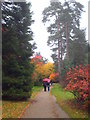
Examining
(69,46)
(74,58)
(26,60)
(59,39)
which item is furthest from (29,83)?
(59,39)

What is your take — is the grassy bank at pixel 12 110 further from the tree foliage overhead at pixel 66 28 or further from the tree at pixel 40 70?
the tree at pixel 40 70

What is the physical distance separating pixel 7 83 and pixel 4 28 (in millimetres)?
3637

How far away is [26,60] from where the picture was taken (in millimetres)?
14586

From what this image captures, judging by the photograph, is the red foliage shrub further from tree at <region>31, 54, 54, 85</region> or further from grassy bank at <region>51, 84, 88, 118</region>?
tree at <region>31, 54, 54, 85</region>

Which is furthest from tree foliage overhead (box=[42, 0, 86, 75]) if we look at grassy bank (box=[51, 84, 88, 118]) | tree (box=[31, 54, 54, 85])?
grassy bank (box=[51, 84, 88, 118])

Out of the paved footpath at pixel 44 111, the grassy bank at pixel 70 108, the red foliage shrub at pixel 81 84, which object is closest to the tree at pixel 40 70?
the grassy bank at pixel 70 108

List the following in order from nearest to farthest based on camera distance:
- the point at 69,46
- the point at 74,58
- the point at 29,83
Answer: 1. the point at 29,83
2. the point at 74,58
3. the point at 69,46

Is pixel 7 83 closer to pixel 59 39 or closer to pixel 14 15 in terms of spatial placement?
pixel 14 15

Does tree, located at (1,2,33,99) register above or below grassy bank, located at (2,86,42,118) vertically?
above

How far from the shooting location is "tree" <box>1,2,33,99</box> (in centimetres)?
1248

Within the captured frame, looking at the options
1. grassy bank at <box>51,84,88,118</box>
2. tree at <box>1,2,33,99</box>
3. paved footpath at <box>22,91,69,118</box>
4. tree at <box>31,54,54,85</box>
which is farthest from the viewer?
tree at <box>31,54,54,85</box>

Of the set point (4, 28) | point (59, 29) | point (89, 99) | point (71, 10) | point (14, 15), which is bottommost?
point (89, 99)

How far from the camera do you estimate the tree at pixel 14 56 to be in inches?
491

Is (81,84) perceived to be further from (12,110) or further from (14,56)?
(14,56)
